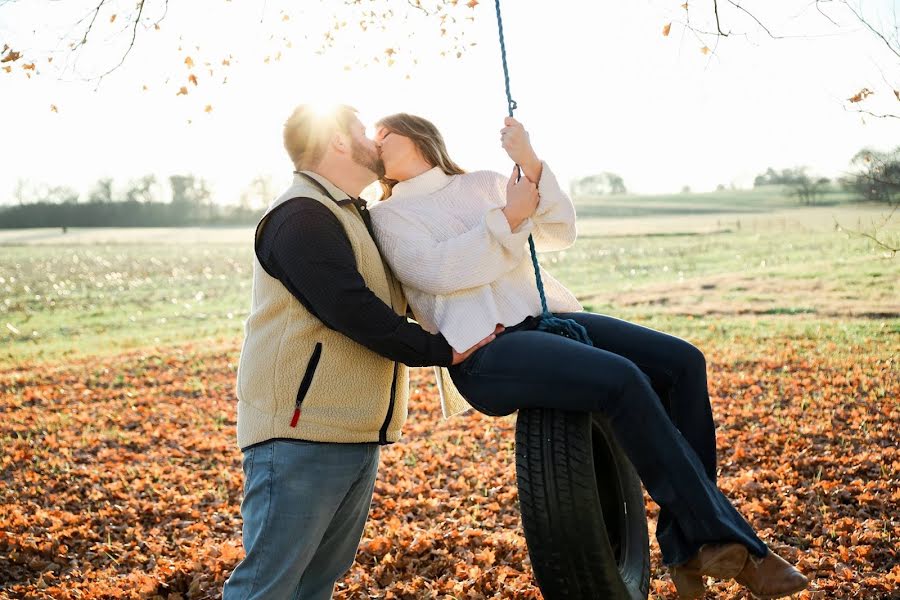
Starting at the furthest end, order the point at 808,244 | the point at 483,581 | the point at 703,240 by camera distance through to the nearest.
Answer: the point at 703,240 < the point at 808,244 < the point at 483,581

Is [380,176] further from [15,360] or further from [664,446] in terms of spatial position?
[15,360]

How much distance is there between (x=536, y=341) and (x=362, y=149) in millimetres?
1058

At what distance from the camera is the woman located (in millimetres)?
2854

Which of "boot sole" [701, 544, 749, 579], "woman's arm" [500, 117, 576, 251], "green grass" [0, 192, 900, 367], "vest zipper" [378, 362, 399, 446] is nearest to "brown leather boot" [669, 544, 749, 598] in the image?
"boot sole" [701, 544, 749, 579]

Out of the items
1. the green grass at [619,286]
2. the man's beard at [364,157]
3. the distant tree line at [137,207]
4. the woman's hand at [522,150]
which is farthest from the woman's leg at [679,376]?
the distant tree line at [137,207]

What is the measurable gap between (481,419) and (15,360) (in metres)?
10.4

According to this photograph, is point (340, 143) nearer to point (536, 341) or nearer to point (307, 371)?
point (307, 371)

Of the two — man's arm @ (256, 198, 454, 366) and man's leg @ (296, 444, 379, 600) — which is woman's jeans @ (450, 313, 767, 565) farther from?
man's leg @ (296, 444, 379, 600)

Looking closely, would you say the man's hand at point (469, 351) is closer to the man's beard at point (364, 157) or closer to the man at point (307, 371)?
the man at point (307, 371)

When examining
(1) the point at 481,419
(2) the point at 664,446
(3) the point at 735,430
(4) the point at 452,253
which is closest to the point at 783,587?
(2) the point at 664,446

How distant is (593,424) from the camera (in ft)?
10.9

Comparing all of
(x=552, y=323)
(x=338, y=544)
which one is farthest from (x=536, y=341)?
(x=338, y=544)

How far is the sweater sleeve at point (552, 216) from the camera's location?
3.24 m

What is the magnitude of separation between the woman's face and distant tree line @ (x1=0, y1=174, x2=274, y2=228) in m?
44.5
